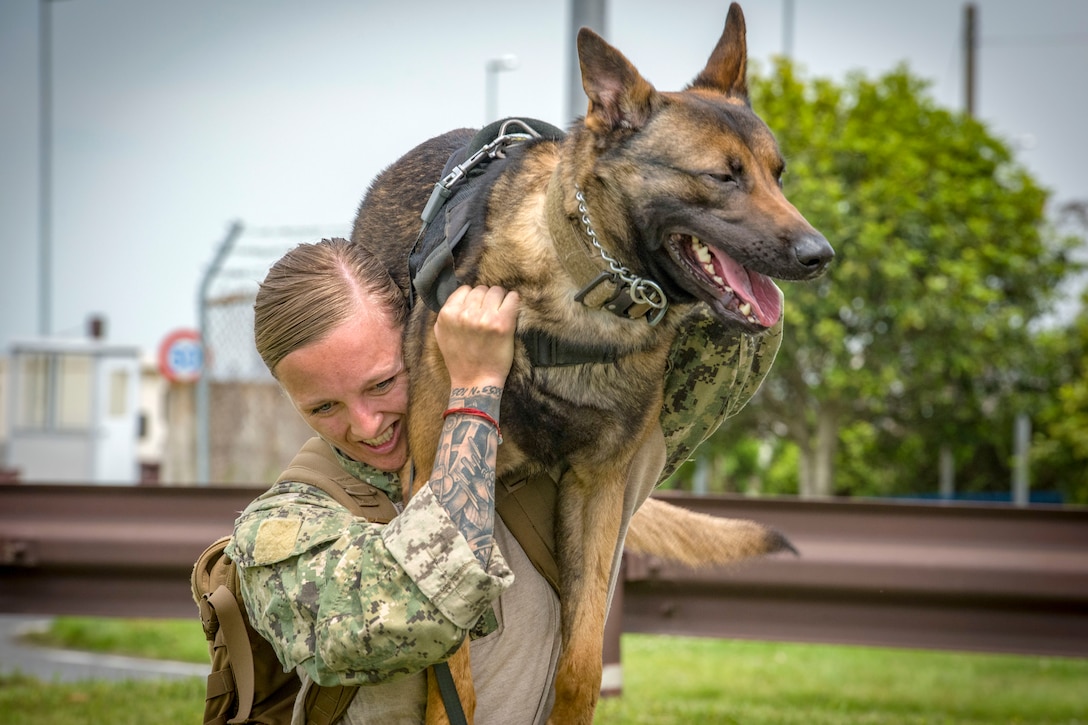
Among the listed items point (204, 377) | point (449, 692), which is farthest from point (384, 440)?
point (204, 377)

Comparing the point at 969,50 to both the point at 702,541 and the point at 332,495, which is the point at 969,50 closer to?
the point at 702,541

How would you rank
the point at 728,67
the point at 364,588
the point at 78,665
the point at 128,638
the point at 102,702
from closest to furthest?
the point at 364,588, the point at 728,67, the point at 102,702, the point at 78,665, the point at 128,638

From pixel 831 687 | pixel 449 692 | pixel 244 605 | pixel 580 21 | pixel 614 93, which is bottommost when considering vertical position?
pixel 831 687

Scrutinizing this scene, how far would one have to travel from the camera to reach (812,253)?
175 cm

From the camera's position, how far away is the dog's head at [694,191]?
1805mm

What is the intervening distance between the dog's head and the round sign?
27.5 feet

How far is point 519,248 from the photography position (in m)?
2.05

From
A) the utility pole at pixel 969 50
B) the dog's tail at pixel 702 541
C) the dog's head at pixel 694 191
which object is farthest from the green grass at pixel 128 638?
the utility pole at pixel 969 50

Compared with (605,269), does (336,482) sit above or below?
below

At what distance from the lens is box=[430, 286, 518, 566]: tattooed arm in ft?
5.74

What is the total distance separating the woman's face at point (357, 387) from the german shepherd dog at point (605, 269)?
0.16 ft

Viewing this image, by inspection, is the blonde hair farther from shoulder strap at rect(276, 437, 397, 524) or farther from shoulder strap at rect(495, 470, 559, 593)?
shoulder strap at rect(495, 470, 559, 593)

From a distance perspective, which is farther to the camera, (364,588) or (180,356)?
(180,356)

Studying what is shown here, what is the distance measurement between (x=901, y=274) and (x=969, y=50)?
11.4m
